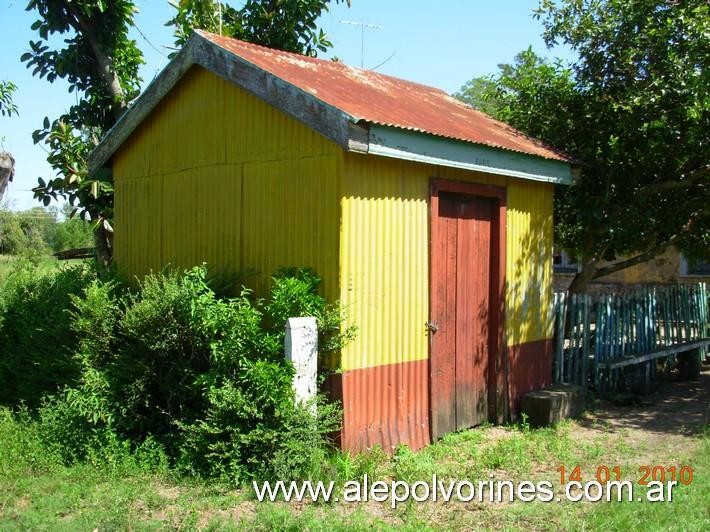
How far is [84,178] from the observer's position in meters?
10.6

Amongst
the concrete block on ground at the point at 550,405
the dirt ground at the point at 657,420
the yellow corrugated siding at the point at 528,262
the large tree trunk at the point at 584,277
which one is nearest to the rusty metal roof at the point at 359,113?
the yellow corrugated siding at the point at 528,262

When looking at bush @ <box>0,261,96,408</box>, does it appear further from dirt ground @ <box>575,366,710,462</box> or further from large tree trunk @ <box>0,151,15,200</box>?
dirt ground @ <box>575,366,710,462</box>

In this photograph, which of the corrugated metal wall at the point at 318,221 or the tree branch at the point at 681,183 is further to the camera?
the tree branch at the point at 681,183

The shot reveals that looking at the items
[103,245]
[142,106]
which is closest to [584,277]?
[142,106]

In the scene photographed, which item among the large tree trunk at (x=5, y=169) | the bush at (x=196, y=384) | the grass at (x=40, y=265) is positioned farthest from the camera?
the grass at (x=40, y=265)

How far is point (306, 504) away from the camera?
17.8ft

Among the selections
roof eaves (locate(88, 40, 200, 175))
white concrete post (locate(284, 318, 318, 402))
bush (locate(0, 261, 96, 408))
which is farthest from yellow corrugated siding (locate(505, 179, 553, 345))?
bush (locate(0, 261, 96, 408))

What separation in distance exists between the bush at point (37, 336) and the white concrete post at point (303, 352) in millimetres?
2454

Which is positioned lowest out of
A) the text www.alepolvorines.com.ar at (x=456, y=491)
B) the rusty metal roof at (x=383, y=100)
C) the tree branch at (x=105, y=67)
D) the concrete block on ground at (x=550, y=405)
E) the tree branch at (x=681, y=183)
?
the text www.alepolvorines.com.ar at (x=456, y=491)

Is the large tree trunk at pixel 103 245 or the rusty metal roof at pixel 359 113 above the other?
the rusty metal roof at pixel 359 113

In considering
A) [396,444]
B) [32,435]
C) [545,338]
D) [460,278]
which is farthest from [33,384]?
[545,338]

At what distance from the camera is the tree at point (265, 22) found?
11727 mm

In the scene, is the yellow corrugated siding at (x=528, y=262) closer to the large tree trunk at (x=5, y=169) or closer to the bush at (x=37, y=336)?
the bush at (x=37, y=336)

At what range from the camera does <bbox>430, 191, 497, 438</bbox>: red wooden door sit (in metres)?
7.30
